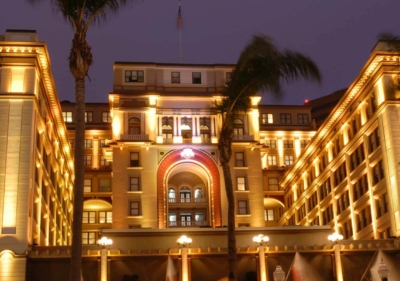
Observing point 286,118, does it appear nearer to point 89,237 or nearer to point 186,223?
point 186,223

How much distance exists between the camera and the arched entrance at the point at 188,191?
290 feet

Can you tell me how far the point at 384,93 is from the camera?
65.3 meters

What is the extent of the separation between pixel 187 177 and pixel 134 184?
9220mm

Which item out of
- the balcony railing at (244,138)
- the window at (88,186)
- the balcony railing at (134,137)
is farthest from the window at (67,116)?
the balcony railing at (244,138)

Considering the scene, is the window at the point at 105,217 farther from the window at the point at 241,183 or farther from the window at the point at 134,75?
the window at the point at 241,183

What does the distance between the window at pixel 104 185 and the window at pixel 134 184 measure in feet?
66.0

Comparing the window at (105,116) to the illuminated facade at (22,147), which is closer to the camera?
the illuminated facade at (22,147)

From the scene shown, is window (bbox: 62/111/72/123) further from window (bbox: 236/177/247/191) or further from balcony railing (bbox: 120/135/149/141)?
window (bbox: 236/177/247/191)

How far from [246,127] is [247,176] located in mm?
6963

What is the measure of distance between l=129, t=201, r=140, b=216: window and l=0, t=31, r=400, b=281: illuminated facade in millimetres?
136

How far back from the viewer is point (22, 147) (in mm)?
60125

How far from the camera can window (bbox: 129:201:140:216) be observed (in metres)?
85.9

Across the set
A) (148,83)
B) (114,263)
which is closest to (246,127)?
(148,83)

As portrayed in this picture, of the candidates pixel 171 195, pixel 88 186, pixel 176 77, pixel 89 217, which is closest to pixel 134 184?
pixel 171 195
